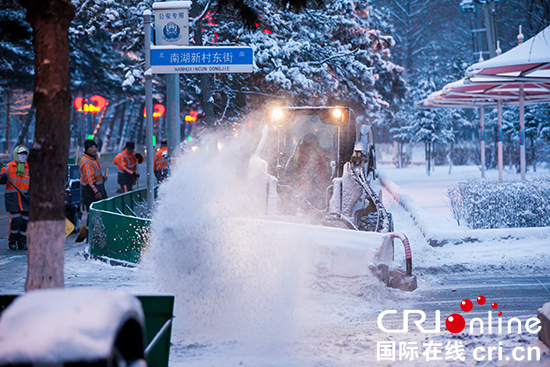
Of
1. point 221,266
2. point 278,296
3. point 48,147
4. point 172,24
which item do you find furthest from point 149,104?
point 48,147

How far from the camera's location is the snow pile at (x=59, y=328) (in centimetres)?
189

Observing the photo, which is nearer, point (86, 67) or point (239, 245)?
point (239, 245)

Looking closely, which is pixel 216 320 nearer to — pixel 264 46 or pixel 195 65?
pixel 195 65

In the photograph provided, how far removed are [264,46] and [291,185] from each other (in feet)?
20.9

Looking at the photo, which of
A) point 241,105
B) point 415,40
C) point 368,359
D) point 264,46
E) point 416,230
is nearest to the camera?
point 368,359

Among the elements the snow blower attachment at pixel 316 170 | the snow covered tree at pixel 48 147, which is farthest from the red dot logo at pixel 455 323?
the snow covered tree at pixel 48 147

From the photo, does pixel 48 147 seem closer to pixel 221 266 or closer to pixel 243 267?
pixel 221 266


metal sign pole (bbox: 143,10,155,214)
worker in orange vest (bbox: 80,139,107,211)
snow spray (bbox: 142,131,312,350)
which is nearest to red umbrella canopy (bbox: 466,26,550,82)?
metal sign pole (bbox: 143,10,155,214)

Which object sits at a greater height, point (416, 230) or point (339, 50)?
point (339, 50)

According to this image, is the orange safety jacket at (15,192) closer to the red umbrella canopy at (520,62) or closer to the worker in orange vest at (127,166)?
the worker in orange vest at (127,166)

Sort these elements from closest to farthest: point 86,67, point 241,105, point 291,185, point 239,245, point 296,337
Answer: point 296,337
point 239,245
point 291,185
point 241,105
point 86,67

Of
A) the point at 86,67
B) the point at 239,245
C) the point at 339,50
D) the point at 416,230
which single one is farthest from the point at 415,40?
the point at 239,245

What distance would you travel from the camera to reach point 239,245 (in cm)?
583
